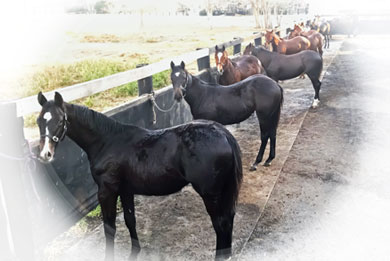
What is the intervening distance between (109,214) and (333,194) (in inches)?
116

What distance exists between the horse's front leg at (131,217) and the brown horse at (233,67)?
4638 millimetres

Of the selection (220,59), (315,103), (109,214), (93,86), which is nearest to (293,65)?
(315,103)

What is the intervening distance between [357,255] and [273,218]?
1.01m

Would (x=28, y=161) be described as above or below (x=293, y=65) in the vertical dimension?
below

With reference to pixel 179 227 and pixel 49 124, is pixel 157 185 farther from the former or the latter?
pixel 49 124

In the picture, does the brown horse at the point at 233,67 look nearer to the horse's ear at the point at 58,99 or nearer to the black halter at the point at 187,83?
the black halter at the point at 187,83

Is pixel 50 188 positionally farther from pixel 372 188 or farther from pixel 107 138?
pixel 372 188

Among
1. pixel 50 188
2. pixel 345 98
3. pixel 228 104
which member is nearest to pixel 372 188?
pixel 228 104

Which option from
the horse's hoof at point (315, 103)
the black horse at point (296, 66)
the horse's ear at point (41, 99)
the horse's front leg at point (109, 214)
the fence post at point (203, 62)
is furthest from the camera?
the black horse at point (296, 66)

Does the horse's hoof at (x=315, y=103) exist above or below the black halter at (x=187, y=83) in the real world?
below

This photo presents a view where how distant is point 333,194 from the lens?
462 cm

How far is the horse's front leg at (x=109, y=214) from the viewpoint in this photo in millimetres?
3346

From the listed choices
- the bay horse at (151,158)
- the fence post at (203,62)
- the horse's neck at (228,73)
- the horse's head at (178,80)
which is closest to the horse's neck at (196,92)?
the horse's head at (178,80)

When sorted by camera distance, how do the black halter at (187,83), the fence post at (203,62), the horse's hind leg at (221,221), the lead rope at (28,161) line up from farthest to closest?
the fence post at (203,62)
the black halter at (187,83)
the horse's hind leg at (221,221)
the lead rope at (28,161)
